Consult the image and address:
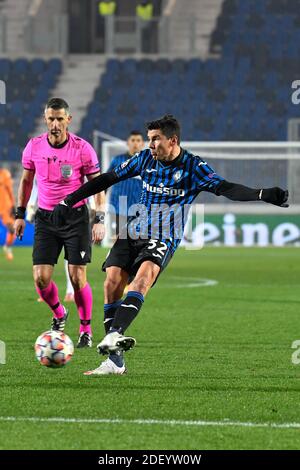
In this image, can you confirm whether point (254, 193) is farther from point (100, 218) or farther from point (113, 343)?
point (100, 218)

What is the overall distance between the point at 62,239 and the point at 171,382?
2448mm

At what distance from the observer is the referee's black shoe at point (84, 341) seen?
380 inches

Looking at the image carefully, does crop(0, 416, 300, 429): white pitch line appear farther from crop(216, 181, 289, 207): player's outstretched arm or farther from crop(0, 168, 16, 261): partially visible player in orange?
crop(0, 168, 16, 261): partially visible player in orange

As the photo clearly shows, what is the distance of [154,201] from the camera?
7.95m

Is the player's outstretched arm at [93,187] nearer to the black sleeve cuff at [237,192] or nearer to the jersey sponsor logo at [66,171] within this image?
the black sleeve cuff at [237,192]

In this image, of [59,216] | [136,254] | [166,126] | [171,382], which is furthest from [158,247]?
[59,216]

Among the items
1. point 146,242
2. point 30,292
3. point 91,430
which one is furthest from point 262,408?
point 30,292

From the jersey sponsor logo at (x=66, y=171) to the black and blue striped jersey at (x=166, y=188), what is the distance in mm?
1676

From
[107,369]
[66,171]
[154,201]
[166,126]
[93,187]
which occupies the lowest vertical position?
[107,369]

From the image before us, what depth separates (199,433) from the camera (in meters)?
5.71

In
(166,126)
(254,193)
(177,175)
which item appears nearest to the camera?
(254,193)

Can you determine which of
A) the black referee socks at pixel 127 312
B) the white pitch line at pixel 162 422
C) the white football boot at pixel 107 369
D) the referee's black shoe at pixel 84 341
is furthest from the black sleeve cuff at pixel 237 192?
the referee's black shoe at pixel 84 341

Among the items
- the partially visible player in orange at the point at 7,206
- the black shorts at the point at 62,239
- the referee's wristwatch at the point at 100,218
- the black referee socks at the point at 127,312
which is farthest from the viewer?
the partially visible player in orange at the point at 7,206
